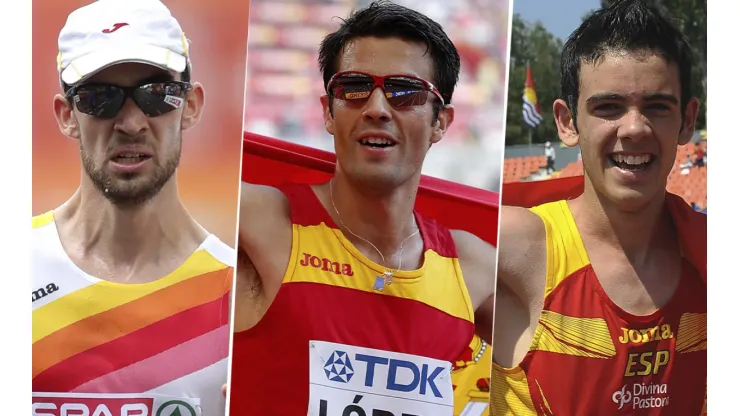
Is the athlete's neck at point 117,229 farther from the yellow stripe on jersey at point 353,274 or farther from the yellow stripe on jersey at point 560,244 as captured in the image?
the yellow stripe on jersey at point 560,244

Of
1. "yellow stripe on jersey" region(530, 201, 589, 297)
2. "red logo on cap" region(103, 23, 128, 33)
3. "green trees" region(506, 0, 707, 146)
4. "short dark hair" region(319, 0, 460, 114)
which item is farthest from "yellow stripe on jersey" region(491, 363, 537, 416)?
"red logo on cap" region(103, 23, 128, 33)

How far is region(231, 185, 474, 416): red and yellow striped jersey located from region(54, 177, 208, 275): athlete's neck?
0.66 m

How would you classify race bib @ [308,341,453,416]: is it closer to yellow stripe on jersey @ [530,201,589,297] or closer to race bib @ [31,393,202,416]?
race bib @ [31,393,202,416]

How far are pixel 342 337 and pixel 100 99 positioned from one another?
183 cm

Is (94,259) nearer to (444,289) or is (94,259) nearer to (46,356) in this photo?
(46,356)

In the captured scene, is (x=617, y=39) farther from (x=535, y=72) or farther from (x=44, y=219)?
(x=44, y=219)

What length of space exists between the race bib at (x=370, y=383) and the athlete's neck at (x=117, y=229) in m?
1.03

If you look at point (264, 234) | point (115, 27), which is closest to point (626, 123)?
point (264, 234)

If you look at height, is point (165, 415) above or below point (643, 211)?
below

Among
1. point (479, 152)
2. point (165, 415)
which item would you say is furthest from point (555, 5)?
point (165, 415)

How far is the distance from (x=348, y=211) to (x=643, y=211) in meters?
1.75

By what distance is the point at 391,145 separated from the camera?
4.71 metres

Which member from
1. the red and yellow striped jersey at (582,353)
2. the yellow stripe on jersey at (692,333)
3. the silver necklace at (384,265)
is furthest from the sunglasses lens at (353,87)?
the yellow stripe on jersey at (692,333)

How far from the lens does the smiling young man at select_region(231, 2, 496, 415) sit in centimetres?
470
